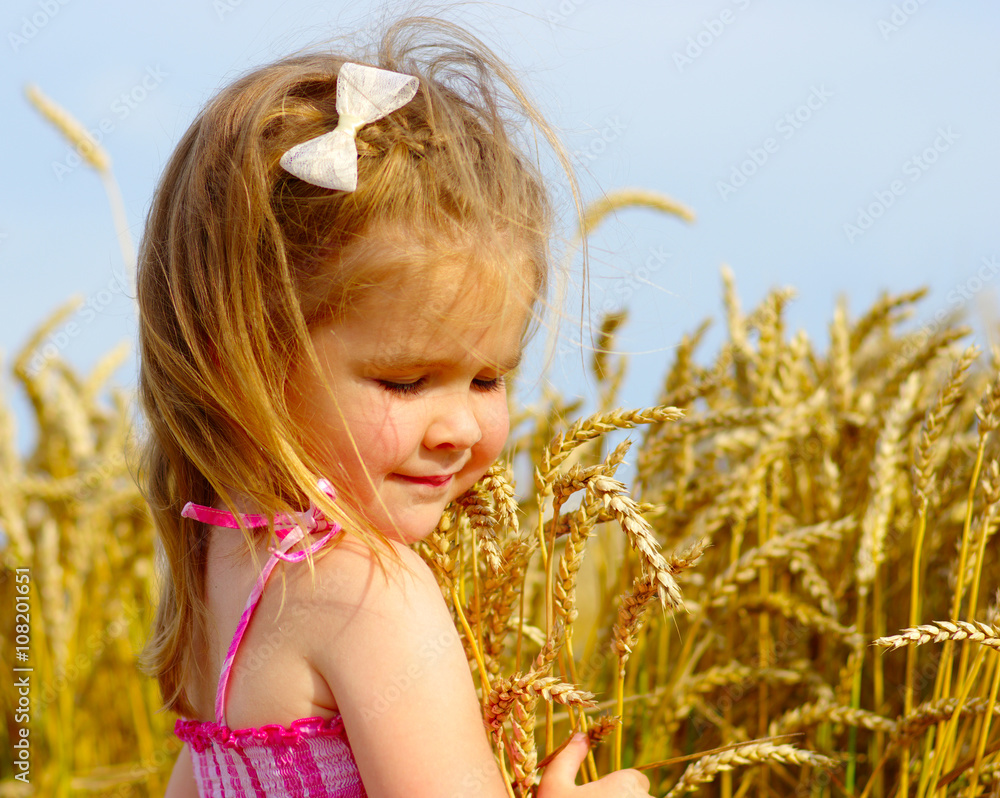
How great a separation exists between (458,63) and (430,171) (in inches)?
10.6

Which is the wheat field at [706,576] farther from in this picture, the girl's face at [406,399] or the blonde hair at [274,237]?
the blonde hair at [274,237]

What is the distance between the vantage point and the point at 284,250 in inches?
34.3

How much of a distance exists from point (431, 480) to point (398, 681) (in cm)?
21

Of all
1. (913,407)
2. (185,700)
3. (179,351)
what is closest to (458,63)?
(179,351)

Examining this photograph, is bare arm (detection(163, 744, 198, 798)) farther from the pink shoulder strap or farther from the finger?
the finger

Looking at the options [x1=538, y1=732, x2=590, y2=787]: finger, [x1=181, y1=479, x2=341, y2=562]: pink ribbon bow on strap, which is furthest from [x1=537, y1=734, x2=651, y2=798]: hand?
[x1=181, y1=479, x2=341, y2=562]: pink ribbon bow on strap

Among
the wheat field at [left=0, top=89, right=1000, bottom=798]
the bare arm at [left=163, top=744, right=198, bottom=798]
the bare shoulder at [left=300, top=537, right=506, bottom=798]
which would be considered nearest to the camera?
the bare shoulder at [left=300, top=537, right=506, bottom=798]

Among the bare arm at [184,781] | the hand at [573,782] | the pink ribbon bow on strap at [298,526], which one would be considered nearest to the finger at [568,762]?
the hand at [573,782]

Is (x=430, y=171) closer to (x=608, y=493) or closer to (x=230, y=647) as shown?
(x=608, y=493)

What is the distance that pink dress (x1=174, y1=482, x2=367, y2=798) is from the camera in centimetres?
85

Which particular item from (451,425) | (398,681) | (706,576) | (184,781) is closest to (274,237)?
(451,425)

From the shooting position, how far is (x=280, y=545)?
861mm

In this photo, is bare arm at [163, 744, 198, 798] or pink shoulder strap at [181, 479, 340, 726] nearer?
pink shoulder strap at [181, 479, 340, 726]

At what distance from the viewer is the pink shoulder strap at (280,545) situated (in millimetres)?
851
